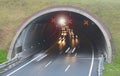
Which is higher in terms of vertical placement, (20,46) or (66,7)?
(66,7)

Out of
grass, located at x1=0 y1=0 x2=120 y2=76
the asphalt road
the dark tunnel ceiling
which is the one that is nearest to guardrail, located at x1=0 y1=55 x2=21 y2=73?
the asphalt road

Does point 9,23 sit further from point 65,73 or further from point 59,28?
point 59,28

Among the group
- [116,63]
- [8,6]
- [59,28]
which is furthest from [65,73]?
[59,28]

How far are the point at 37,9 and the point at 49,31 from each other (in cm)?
2036

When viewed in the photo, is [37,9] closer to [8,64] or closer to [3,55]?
[3,55]

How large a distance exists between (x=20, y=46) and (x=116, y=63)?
11.8m

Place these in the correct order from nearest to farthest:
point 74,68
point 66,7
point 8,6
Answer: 1. point 74,68
2. point 66,7
3. point 8,6

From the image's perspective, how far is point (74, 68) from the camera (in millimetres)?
35375

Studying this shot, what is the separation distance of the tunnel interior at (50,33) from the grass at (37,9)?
1.73 meters

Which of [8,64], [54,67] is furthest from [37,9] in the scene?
[8,64]

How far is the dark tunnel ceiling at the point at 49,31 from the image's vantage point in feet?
146

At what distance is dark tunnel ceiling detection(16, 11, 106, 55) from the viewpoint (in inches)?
1746

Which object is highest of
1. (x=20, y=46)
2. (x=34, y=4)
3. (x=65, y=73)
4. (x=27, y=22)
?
(x=34, y=4)

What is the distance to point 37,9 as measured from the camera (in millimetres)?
46594
